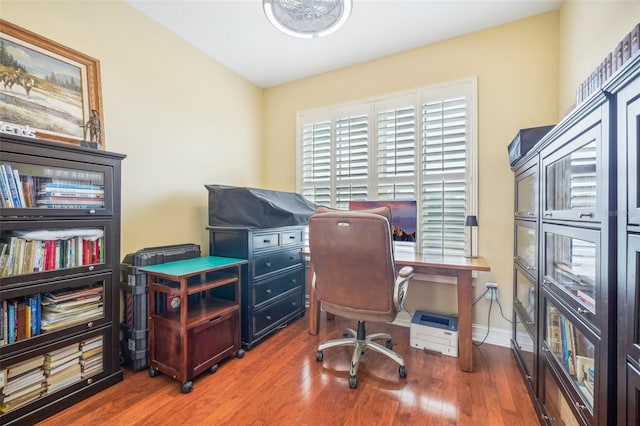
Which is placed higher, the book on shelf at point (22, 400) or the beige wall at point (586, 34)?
the beige wall at point (586, 34)

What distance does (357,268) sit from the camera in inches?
71.0

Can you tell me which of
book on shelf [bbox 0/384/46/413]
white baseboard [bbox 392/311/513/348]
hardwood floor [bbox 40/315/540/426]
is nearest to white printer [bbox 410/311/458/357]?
hardwood floor [bbox 40/315/540/426]

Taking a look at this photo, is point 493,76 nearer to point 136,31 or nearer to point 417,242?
point 417,242

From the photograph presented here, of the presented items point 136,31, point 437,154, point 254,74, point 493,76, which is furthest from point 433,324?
point 136,31

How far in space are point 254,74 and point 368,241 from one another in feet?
8.77

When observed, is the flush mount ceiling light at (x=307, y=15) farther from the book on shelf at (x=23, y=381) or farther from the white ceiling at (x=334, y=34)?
the book on shelf at (x=23, y=381)

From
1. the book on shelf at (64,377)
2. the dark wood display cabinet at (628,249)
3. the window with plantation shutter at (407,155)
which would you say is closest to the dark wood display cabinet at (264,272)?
the window with plantation shutter at (407,155)

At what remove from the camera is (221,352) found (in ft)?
6.69

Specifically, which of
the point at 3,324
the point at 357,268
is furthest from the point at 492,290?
the point at 3,324

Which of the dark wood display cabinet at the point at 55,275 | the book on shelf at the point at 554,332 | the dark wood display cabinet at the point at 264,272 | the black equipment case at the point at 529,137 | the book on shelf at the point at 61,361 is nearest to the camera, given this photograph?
the book on shelf at the point at 554,332

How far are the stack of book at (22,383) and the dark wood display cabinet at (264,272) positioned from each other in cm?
122

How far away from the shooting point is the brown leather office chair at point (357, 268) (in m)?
1.72

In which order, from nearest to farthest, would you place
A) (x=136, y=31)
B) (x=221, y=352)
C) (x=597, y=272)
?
(x=597, y=272) < (x=221, y=352) < (x=136, y=31)

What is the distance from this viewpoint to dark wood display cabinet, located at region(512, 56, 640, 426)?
30.9 inches
